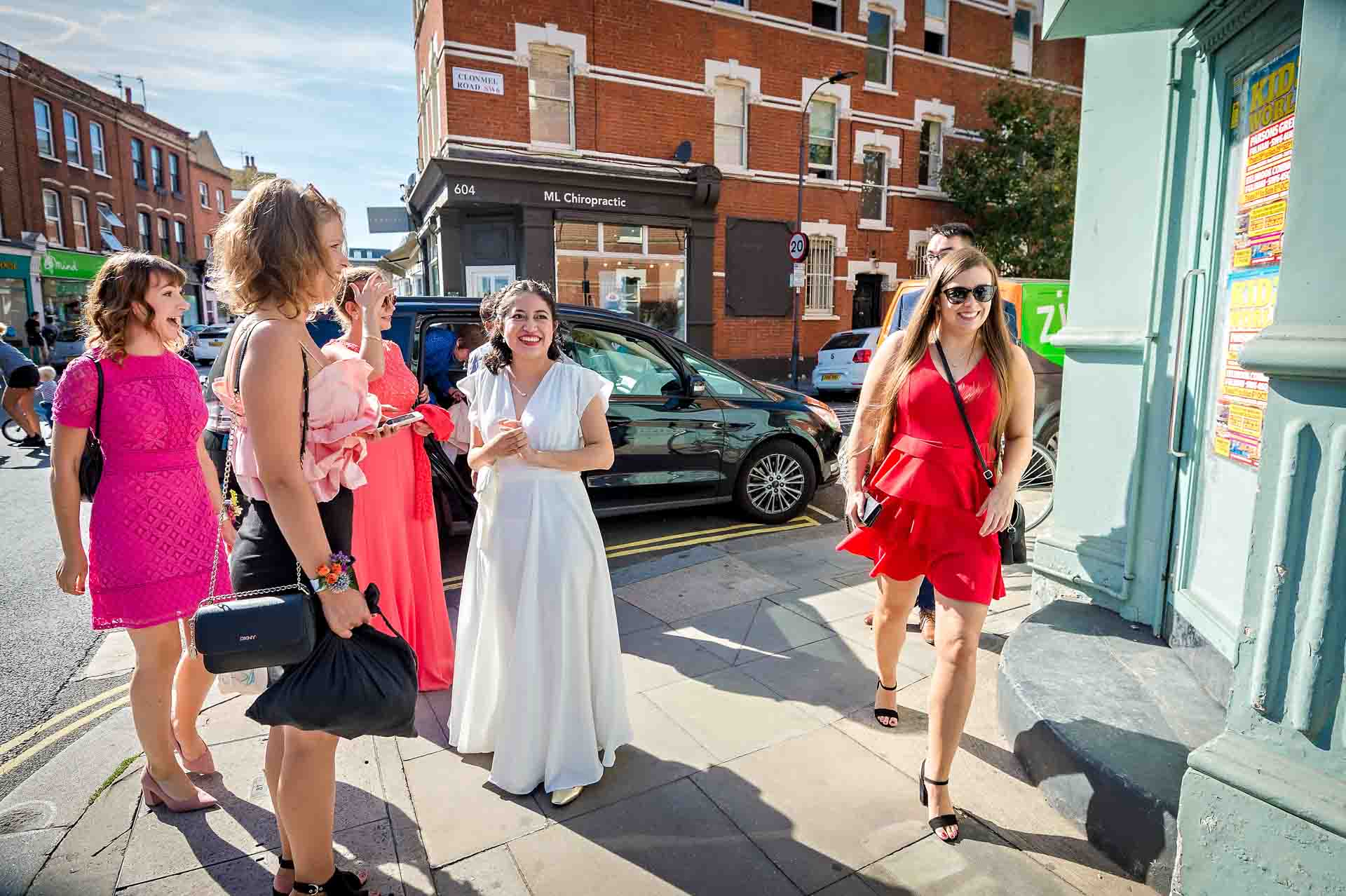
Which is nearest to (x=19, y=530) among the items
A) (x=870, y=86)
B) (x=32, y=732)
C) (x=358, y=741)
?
(x=32, y=732)

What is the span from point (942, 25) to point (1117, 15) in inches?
853

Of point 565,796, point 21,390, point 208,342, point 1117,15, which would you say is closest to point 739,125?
point 21,390

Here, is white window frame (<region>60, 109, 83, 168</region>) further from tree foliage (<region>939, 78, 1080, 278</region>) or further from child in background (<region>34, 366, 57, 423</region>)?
tree foliage (<region>939, 78, 1080, 278</region>)

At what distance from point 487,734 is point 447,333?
3225mm

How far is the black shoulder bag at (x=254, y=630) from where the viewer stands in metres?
1.72

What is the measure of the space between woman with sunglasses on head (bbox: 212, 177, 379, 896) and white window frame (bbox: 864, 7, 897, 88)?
21790mm

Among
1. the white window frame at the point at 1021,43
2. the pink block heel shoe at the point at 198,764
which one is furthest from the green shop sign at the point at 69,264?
the white window frame at the point at 1021,43

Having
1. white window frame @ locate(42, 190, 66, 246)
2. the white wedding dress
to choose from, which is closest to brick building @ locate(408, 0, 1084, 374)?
the white wedding dress

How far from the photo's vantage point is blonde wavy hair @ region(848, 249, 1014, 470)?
272 cm

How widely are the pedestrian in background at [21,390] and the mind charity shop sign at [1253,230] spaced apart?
13.0m

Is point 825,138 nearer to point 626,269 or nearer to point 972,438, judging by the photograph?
point 626,269

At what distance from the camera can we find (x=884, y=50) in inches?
811

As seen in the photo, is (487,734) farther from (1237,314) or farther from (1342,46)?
(1237,314)

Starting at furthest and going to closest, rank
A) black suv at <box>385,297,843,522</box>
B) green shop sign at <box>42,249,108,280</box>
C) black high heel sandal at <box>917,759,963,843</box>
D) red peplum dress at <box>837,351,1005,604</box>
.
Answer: green shop sign at <box>42,249,108,280</box>
black suv at <box>385,297,843,522</box>
red peplum dress at <box>837,351,1005,604</box>
black high heel sandal at <box>917,759,963,843</box>
